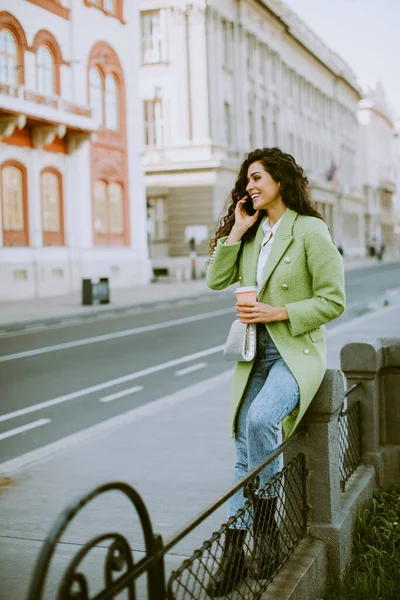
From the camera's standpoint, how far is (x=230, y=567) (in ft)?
11.1

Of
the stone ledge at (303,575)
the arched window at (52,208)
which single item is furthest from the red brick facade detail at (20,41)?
the stone ledge at (303,575)

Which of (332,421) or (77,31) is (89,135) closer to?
(77,31)

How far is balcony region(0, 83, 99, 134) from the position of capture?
2683cm

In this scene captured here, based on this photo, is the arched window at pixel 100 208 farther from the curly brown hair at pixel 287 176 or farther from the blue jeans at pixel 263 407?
the blue jeans at pixel 263 407

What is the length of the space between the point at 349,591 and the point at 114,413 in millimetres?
4810

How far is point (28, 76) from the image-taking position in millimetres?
28859

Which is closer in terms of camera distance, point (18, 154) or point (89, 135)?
point (18, 154)

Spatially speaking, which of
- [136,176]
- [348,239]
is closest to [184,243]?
[136,176]

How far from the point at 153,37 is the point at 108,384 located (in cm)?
3735

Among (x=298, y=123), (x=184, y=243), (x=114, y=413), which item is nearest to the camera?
(x=114, y=413)

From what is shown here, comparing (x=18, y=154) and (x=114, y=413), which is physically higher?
(x=18, y=154)

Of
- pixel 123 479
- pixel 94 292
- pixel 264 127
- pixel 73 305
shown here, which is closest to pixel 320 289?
pixel 123 479

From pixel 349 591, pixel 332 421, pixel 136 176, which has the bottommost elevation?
pixel 349 591

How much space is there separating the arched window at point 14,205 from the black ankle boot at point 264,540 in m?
25.3
